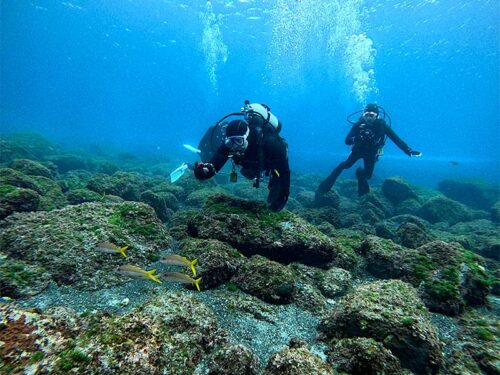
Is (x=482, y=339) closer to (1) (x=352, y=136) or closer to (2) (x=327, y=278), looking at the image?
(2) (x=327, y=278)

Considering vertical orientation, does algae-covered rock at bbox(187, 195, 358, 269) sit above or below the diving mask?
below

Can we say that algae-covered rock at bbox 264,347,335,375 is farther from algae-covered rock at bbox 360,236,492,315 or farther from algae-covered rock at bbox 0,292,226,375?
algae-covered rock at bbox 360,236,492,315

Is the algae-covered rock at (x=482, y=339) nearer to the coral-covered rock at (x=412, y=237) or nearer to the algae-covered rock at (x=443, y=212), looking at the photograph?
the coral-covered rock at (x=412, y=237)

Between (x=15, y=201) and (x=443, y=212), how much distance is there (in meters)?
17.3

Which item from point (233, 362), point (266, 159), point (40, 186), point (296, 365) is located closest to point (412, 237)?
point (266, 159)

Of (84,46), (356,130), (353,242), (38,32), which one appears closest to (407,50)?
(356,130)

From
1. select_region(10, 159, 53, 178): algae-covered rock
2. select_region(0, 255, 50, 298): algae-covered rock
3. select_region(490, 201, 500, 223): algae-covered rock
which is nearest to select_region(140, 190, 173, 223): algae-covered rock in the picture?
select_region(10, 159, 53, 178): algae-covered rock

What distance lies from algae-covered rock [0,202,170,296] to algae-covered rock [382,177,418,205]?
47.4ft

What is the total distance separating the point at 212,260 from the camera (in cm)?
435

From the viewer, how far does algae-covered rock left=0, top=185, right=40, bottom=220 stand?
5.56 meters

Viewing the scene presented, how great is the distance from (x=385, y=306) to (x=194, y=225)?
392 centimetres

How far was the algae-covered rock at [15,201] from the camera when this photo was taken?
18.2ft

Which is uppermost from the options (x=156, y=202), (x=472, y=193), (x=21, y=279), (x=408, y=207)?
(x=472, y=193)

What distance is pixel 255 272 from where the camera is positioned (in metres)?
4.29
